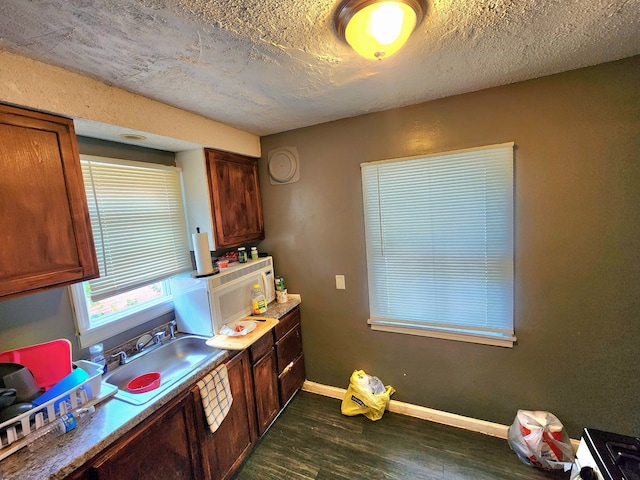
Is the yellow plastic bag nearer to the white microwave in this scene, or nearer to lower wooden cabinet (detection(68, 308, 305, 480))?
lower wooden cabinet (detection(68, 308, 305, 480))

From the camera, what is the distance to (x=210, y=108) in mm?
1758

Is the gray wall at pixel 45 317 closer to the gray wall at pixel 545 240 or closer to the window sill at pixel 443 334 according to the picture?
the gray wall at pixel 545 240

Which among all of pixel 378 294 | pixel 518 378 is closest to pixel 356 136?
pixel 378 294

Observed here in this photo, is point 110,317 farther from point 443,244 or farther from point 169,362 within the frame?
point 443,244

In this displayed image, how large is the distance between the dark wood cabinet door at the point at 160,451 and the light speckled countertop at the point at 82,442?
0.15ft

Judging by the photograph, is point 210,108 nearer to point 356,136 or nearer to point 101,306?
point 356,136

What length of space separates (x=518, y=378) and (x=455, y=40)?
83.1 inches

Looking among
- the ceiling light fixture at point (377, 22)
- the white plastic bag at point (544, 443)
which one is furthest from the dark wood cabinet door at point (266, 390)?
the ceiling light fixture at point (377, 22)

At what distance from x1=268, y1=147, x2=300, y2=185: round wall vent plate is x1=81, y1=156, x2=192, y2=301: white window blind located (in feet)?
2.57

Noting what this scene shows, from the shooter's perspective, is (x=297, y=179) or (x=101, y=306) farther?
(x=297, y=179)

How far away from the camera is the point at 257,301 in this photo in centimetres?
222

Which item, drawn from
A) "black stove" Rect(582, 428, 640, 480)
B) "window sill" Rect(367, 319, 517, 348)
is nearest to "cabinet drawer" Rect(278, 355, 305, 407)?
"window sill" Rect(367, 319, 517, 348)

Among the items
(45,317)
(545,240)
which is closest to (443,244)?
(545,240)

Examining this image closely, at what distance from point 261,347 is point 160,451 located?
80 centimetres
